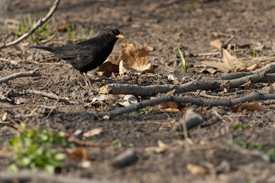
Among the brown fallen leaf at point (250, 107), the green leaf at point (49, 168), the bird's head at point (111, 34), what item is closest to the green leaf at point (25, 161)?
the green leaf at point (49, 168)

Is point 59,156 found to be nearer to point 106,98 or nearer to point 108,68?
point 106,98

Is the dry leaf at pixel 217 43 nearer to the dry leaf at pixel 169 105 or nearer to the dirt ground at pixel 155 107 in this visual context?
the dirt ground at pixel 155 107

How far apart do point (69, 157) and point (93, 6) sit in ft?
26.7

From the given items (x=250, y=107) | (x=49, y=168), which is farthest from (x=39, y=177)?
(x=250, y=107)

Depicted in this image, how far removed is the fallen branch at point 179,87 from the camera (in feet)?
13.1

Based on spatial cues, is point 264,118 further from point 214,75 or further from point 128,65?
point 128,65

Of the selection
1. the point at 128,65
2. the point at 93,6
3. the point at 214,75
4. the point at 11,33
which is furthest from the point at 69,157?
the point at 93,6

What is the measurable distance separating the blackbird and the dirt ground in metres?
0.22

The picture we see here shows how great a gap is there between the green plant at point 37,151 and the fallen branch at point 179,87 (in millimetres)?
1346

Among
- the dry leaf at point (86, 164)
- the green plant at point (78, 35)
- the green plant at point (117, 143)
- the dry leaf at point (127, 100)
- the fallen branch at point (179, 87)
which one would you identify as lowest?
the green plant at point (117, 143)

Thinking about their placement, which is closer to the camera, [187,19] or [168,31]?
[168,31]

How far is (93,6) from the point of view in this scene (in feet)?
33.0

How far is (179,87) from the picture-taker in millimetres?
4355

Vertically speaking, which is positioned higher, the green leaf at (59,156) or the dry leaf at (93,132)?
the green leaf at (59,156)
